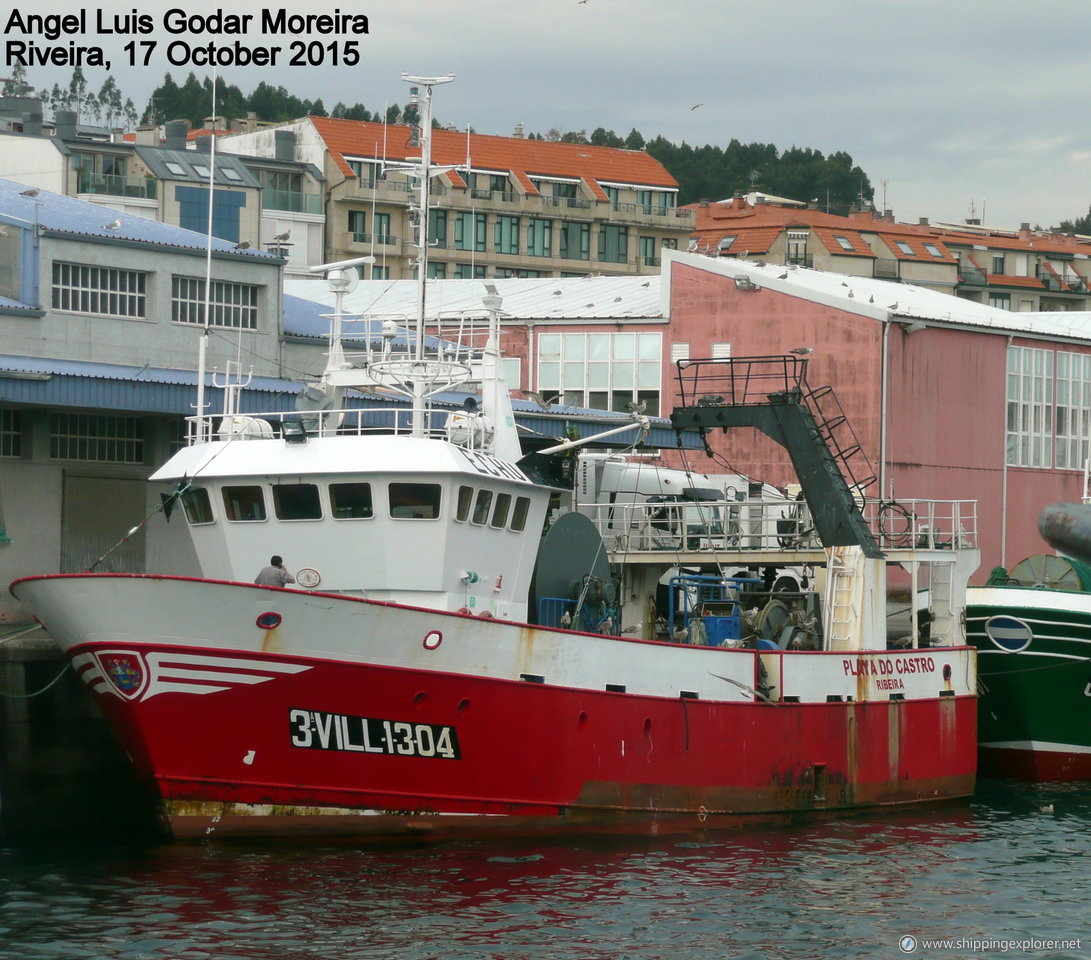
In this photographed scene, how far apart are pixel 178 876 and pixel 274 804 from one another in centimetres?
160

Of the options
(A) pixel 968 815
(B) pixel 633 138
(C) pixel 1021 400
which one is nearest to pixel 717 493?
(A) pixel 968 815

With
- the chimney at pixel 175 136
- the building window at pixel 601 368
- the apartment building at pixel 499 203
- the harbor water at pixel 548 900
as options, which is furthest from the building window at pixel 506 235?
the harbor water at pixel 548 900

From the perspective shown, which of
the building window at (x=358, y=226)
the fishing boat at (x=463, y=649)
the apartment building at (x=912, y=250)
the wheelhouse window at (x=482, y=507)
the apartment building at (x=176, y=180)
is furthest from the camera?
the apartment building at (x=912, y=250)

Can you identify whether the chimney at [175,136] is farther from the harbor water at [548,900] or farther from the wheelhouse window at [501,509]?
the harbor water at [548,900]

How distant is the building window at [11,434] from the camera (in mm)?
29219

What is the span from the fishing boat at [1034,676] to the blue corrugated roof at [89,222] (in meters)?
16.7

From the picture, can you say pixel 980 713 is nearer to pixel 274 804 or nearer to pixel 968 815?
pixel 968 815

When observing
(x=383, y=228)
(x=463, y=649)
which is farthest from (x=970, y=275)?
(x=463, y=649)

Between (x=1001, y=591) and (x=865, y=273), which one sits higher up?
(x=865, y=273)

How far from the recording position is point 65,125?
80875mm

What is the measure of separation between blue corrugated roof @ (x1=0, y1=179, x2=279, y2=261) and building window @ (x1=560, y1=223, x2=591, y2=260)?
190ft

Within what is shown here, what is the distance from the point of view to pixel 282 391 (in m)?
31.8

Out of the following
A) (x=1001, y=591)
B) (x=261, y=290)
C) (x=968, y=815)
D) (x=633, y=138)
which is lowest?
(x=968, y=815)

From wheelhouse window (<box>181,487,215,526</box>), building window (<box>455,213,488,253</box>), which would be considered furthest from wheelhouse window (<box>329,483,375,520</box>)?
building window (<box>455,213,488,253</box>)
